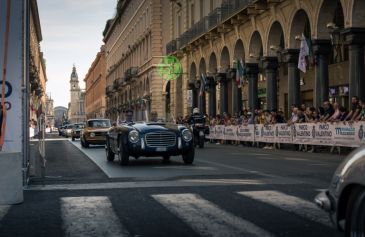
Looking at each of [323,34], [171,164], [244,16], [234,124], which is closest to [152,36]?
[244,16]

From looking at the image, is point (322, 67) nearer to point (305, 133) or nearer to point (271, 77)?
point (305, 133)

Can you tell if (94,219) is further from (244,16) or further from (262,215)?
(244,16)

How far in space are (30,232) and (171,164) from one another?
1011 cm

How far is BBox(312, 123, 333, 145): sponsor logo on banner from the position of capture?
2147 cm

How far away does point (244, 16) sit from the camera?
120 feet

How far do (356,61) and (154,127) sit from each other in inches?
457

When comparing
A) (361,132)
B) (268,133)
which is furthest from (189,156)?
(268,133)

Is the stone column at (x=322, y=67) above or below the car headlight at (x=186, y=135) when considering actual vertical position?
above

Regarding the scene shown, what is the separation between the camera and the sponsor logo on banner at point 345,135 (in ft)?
64.4

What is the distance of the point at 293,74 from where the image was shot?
100ft

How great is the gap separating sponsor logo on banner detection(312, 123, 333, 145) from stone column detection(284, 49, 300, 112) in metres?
7.85

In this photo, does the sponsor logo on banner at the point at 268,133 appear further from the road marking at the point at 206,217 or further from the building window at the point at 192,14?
the building window at the point at 192,14

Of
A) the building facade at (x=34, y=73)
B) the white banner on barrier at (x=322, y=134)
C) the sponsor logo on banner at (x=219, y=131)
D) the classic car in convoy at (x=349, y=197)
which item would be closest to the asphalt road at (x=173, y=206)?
the classic car in convoy at (x=349, y=197)

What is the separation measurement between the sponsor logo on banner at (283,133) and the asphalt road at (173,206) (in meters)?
11.8
